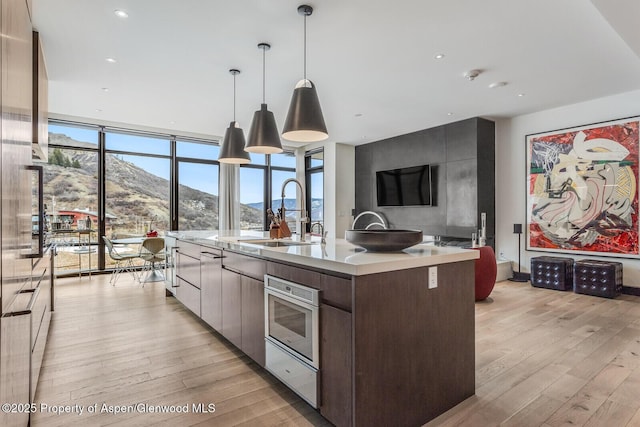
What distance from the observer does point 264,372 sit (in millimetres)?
2424

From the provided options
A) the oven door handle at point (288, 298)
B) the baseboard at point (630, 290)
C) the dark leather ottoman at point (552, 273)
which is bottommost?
the baseboard at point (630, 290)

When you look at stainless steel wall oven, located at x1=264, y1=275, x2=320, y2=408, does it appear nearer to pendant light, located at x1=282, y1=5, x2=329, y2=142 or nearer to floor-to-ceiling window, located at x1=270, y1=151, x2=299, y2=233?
pendant light, located at x1=282, y1=5, x2=329, y2=142

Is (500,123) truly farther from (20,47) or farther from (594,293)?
(20,47)

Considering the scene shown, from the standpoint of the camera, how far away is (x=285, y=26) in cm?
305

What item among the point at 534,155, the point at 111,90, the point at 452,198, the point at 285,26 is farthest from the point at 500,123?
the point at 111,90

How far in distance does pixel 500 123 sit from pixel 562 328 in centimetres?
393

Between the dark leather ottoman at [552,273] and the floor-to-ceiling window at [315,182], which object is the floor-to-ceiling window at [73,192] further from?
the dark leather ottoman at [552,273]

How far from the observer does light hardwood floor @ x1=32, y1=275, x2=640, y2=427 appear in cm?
190

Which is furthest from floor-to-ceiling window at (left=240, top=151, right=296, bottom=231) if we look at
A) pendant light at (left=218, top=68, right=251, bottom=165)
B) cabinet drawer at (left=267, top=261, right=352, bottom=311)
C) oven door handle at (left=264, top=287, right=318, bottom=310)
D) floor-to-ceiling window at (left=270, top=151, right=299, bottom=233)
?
cabinet drawer at (left=267, top=261, right=352, bottom=311)

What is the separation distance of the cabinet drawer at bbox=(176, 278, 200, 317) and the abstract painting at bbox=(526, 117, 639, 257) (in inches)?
206

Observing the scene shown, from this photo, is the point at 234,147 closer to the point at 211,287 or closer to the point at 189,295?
the point at 211,287

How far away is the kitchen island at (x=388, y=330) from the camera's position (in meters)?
1.55

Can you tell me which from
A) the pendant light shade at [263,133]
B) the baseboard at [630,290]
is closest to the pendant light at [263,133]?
the pendant light shade at [263,133]

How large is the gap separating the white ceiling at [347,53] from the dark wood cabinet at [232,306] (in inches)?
86.6
